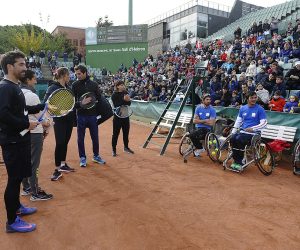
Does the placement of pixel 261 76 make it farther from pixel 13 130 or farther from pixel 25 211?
pixel 13 130

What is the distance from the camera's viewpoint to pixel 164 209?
441 cm

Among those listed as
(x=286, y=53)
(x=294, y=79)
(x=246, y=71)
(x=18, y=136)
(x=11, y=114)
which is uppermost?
(x=286, y=53)

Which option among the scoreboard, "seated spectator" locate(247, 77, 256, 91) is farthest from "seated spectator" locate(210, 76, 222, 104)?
the scoreboard

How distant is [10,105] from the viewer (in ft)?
11.1

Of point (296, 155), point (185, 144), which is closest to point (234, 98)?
point (185, 144)

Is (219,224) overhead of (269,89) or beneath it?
beneath

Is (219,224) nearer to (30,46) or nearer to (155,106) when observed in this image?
(155,106)

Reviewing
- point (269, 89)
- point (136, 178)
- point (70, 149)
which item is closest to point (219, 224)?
point (136, 178)

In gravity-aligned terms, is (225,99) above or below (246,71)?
below

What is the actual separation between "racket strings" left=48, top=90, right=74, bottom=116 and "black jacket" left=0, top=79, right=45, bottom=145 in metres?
0.60

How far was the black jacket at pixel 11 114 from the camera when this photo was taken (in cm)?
332

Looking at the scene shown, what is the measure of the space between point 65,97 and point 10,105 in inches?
45.5

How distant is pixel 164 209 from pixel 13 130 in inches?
87.9

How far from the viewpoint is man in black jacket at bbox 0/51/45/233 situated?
3.36 meters
